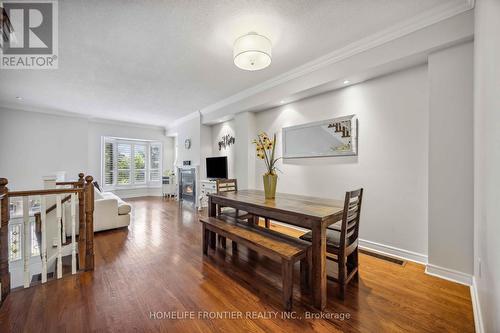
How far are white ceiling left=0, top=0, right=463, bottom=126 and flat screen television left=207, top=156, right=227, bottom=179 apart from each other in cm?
173

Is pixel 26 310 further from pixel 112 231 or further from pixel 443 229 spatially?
pixel 443 229

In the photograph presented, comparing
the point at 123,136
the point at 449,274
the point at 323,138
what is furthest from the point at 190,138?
the point at 449,274

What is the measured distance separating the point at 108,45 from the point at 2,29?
3.32ft

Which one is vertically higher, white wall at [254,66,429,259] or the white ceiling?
the white ceiling

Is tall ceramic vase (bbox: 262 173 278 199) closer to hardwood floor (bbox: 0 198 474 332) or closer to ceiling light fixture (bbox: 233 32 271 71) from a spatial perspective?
hardwood floor (bbox: 0 198 474 332)

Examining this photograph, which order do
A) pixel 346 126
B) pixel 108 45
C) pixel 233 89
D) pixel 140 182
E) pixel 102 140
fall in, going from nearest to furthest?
pixel 108 45 → pixel 346 126 → pixel 233 89 → pixel 102 140 → pixel 140 182

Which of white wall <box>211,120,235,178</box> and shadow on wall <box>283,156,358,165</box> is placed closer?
shadow on wall <box>283,156,358,165</box>

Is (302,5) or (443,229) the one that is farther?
(443,229)

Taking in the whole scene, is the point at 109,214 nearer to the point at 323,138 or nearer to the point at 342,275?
the point at 342,275

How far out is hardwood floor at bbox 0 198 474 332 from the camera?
5.07 feet

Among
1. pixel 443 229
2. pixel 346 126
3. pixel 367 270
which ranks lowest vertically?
pixel 367 270

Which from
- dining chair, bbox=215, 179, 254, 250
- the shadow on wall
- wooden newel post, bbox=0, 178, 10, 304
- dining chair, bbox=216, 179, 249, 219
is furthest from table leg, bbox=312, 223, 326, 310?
wooden newel post, bbox=0, 178, 10, 304

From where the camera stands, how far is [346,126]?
3125 millimetres

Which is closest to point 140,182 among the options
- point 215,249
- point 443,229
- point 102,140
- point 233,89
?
point 102,140
